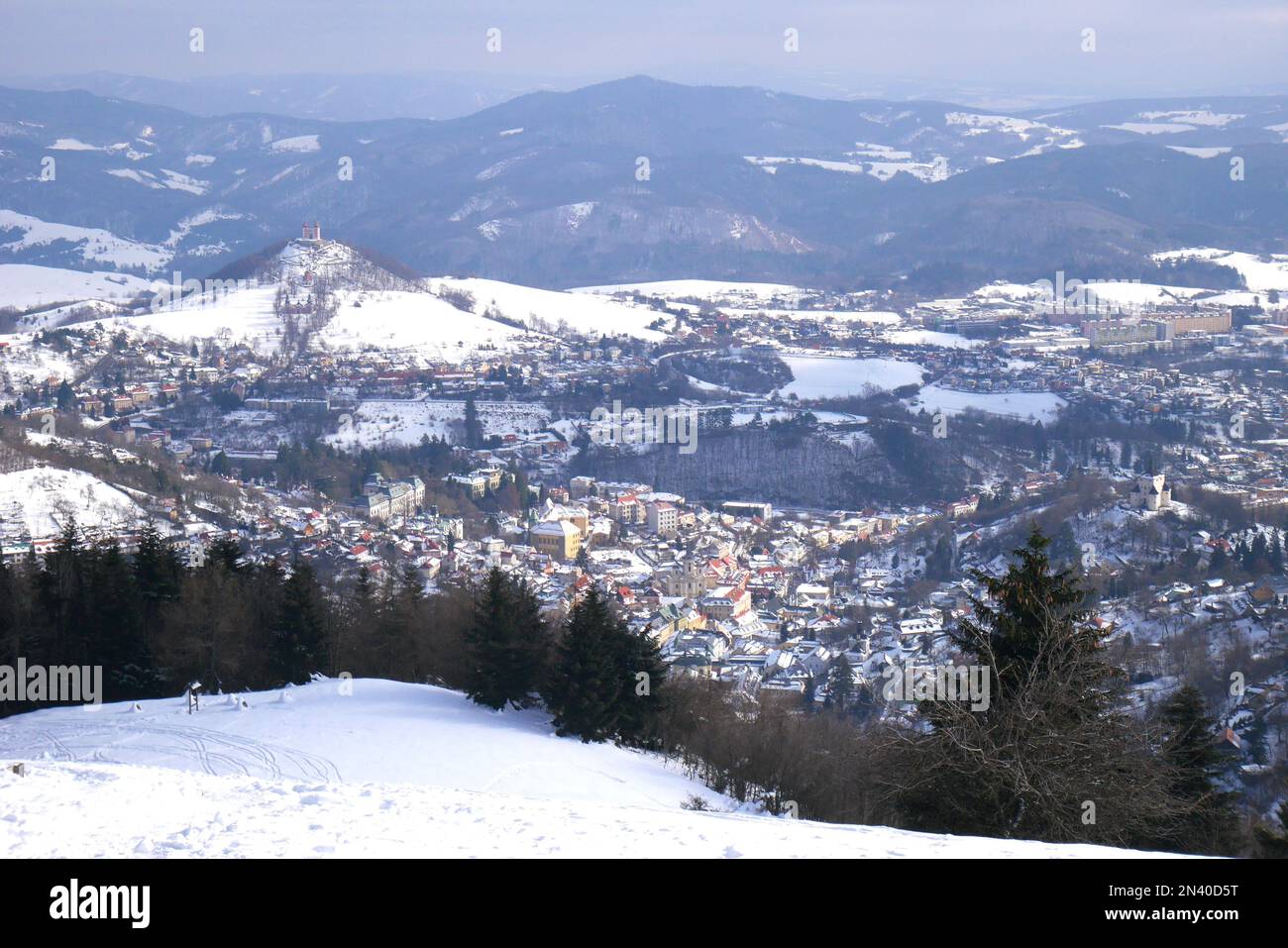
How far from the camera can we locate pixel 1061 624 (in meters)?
9.14

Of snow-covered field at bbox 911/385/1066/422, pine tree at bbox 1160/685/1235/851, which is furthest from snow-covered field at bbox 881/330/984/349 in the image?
pine tree at bbox 1160/685/1235/851

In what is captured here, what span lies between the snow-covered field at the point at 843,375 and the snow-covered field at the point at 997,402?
8.67 ft

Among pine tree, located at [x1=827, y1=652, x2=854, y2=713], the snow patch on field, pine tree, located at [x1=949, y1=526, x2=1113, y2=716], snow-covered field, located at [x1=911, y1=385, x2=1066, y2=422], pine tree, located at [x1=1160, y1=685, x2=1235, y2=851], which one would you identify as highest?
the snow patch on field

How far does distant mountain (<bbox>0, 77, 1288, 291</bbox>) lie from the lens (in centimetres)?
12762

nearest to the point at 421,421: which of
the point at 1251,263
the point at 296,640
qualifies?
the point at 296,640

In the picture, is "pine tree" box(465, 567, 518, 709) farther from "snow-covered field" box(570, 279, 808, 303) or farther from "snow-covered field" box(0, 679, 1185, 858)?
"snow-covered field" box(570, 279, 808, 303)

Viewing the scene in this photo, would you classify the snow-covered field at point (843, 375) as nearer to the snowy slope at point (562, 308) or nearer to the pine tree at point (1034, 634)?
the snowy slope at point (562, 308)

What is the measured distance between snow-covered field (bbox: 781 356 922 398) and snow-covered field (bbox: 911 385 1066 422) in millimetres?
2642

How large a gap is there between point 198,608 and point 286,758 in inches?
201

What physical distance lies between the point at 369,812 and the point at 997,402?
5831 cm

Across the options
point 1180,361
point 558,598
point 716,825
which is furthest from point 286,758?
point 1180,361

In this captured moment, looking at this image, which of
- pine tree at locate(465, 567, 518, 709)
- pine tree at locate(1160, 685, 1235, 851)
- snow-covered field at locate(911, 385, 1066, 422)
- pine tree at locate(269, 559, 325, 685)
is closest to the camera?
pine tree at locate(1160, 685, 1235, 851)

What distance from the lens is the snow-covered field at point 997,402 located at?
199 ft
